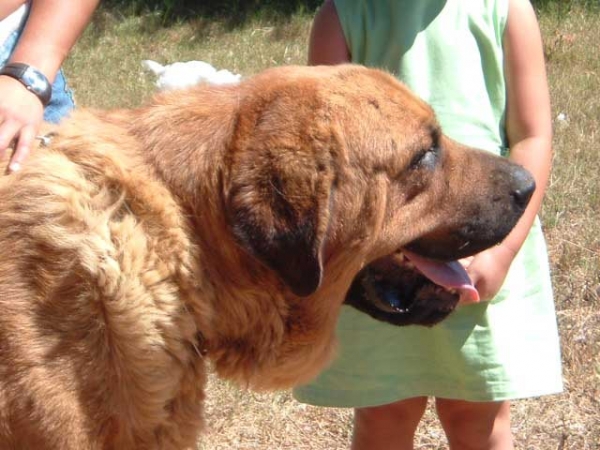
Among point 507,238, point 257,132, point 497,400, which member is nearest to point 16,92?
point 257,132

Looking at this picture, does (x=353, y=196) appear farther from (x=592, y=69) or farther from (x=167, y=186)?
(x=592, y=69)

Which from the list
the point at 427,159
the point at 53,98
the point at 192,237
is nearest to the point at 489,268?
the point at 427,159

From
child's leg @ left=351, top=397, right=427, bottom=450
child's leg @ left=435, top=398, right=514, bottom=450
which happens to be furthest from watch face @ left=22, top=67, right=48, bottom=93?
child's leg @ left=435, top=398, right=514, bottom=450

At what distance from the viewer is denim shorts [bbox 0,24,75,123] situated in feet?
9.70

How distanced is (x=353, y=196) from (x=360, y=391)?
3.61ft

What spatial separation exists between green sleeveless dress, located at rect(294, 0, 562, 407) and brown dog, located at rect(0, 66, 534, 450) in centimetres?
61

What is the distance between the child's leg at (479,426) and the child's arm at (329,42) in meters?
1.27

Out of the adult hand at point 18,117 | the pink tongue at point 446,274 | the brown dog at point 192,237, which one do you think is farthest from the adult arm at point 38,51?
the pink tongue at point 446,274

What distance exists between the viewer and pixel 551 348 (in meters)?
3.45

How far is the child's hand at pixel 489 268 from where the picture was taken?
3.08m

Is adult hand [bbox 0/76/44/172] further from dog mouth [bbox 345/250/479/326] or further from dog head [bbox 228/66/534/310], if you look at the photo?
dog mouth [bbox 345/250/479/326]

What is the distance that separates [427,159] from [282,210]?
21.0 inches

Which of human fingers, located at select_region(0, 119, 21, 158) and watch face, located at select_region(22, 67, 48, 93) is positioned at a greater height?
watch face, located at select_region(22, 67, 48, 93)

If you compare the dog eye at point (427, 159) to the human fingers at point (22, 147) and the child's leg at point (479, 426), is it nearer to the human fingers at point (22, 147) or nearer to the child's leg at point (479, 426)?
the human fingers at point (22, 147)
